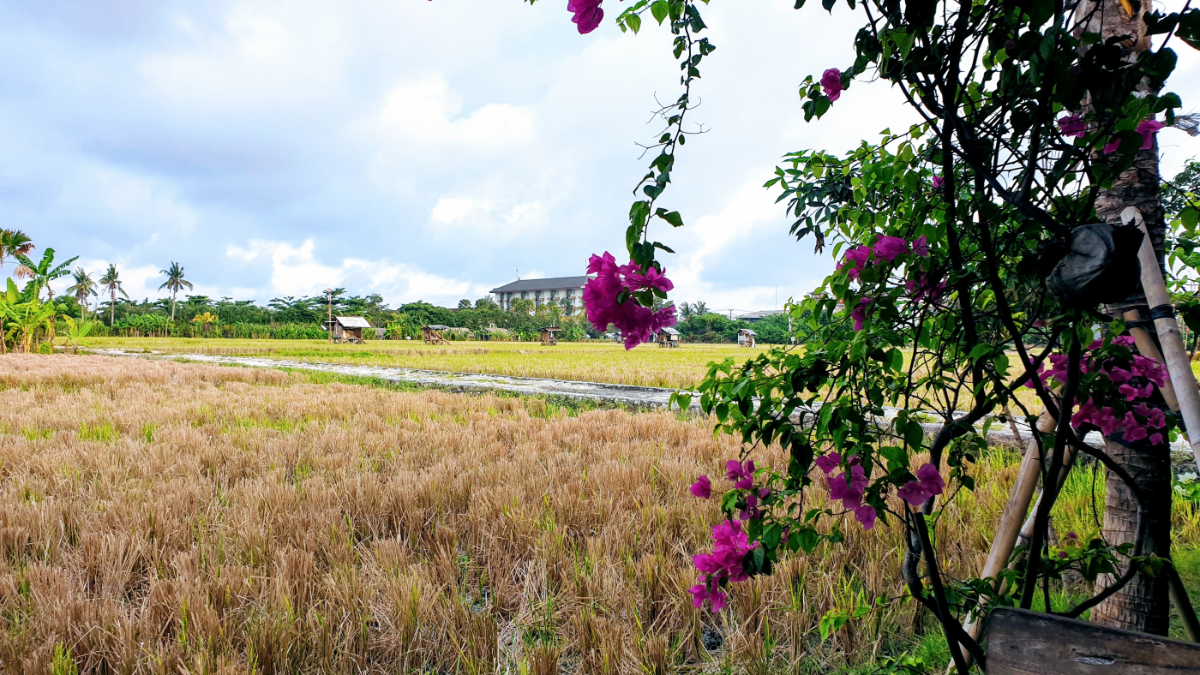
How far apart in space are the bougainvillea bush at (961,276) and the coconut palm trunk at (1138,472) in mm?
29

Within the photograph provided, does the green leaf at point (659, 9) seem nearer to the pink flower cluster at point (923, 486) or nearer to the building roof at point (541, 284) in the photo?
the pink flower cluster at point (923, 486)

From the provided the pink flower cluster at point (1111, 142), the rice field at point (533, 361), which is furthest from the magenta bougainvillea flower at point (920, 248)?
the rice field at point (533, 361)

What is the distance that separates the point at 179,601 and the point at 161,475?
177cm

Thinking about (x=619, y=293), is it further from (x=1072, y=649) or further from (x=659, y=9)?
(x=1072, y=649)

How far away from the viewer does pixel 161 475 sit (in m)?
2.93

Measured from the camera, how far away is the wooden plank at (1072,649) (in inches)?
27.7

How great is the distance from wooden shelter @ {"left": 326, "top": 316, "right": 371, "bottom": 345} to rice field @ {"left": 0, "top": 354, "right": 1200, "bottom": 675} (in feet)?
146

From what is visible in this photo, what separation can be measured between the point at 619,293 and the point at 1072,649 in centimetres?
80

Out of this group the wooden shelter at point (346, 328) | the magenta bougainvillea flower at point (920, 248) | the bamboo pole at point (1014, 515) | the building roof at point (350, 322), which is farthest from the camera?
the wooden shelter at point (346, 328)

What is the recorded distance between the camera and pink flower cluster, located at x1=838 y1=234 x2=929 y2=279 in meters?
1.03

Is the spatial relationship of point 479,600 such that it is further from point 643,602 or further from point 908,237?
point 908,237

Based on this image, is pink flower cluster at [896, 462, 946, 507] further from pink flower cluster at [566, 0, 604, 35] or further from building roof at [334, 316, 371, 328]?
building roof at [334, 316, 371, 328]

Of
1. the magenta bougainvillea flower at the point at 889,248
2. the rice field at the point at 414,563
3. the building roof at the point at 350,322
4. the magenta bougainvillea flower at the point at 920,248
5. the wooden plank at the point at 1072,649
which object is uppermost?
the building roof at the point at 350,322

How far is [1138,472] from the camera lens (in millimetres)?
1278
